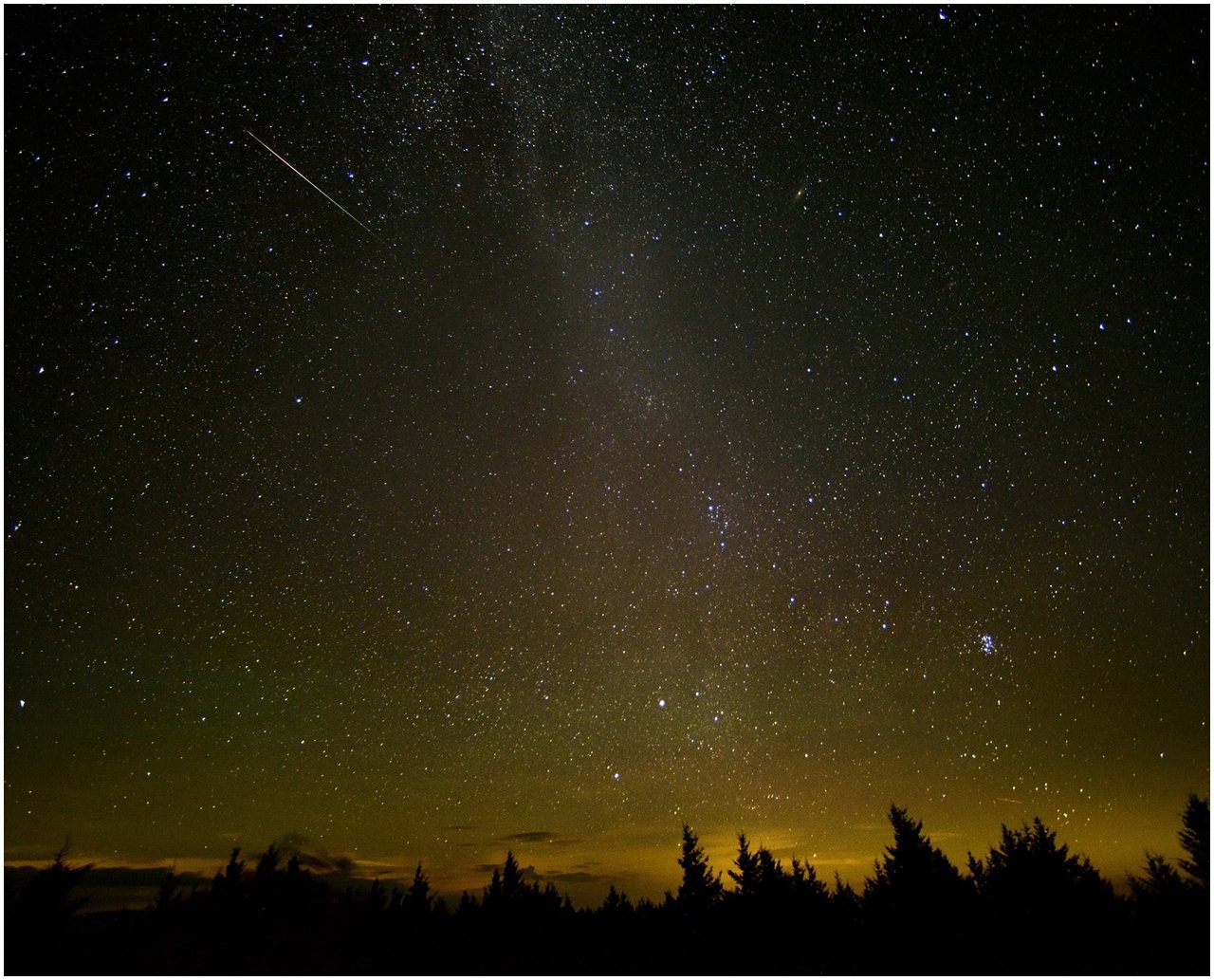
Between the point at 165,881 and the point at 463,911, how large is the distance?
10352 mm

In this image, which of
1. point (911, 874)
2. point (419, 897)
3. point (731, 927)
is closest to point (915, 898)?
point (911, 874)

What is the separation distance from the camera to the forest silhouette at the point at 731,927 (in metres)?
11.3

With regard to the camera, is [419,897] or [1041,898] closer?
[1041,898]

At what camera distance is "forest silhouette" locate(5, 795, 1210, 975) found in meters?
11.3

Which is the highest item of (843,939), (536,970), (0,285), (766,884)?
(0,285)

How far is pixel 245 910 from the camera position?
2109cm

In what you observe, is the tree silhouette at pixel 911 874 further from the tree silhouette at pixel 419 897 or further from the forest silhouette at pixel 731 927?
the tree silhouette at pixel 419 897

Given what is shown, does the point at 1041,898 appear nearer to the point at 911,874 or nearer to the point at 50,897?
the point at 911,874

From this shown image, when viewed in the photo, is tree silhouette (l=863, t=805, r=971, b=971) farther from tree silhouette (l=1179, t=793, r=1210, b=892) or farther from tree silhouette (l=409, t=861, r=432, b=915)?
tree silhouette (l=409, t=861, r=432, b=915)

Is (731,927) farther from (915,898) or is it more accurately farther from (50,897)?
(50,897)

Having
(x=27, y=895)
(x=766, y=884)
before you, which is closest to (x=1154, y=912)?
(x=766, y=884)

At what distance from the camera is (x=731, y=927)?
16484 millimetres

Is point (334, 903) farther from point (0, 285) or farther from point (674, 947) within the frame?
point (0, 285)

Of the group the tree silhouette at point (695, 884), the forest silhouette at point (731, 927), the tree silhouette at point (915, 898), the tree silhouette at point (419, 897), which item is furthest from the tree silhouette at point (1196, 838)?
the tree silhouette at point (419, 897)
